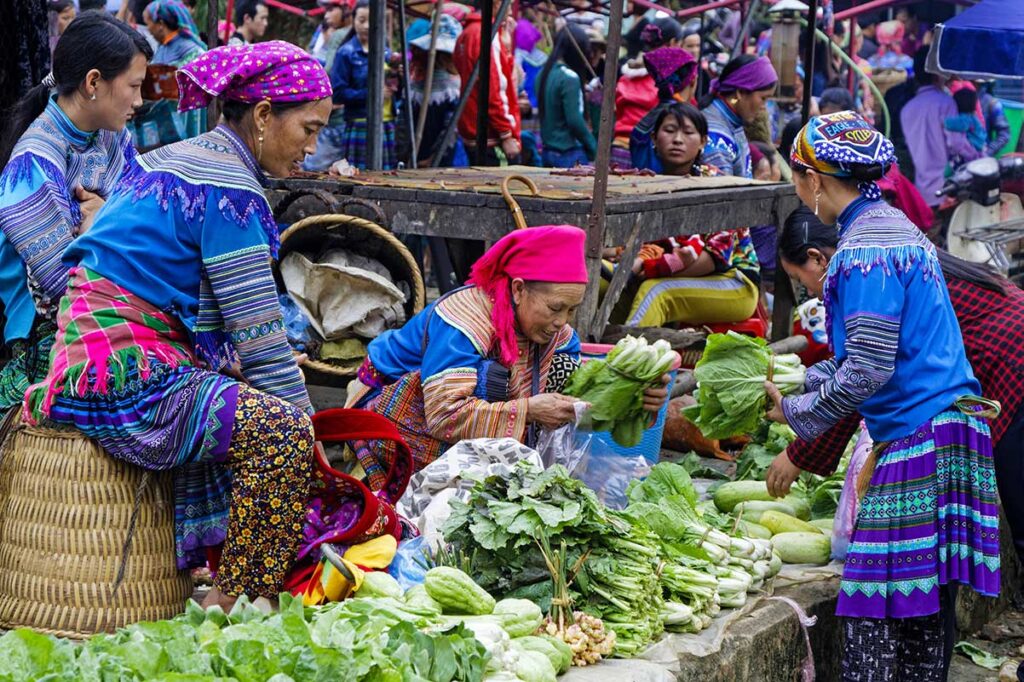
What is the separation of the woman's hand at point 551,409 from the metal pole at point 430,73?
5.16 meters

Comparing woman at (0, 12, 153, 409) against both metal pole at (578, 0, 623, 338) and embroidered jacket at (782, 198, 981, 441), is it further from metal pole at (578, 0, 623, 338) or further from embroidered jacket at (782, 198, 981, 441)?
embroidered jacket at (782, 198, 981, 441)

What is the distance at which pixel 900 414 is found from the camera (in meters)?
3.78

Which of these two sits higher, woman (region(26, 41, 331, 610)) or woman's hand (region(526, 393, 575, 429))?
woman (region(26, 41, 331, 610))

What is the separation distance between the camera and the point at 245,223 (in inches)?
137

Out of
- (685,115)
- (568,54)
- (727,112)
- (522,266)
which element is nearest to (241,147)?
(522,266)

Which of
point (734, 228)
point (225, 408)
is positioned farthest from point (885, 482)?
point (734, 228)

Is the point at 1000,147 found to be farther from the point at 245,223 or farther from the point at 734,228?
the point at 245,223

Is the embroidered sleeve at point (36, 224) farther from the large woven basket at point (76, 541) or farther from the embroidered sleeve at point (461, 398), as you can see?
the embroidered sleeve at point (461, 398)

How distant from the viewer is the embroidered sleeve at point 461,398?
4.31m

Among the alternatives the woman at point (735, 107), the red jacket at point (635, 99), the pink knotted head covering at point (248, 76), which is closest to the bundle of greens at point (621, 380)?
the pink knotted head covering at point (248, 76)

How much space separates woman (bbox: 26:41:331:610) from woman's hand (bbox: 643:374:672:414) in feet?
4.65

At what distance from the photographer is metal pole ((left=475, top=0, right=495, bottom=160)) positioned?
8.42 m

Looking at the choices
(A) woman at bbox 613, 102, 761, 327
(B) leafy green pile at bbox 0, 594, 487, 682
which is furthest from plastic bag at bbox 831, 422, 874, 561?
(A) woman at bbox 613, 102, 761, 327

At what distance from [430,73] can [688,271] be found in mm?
3409
